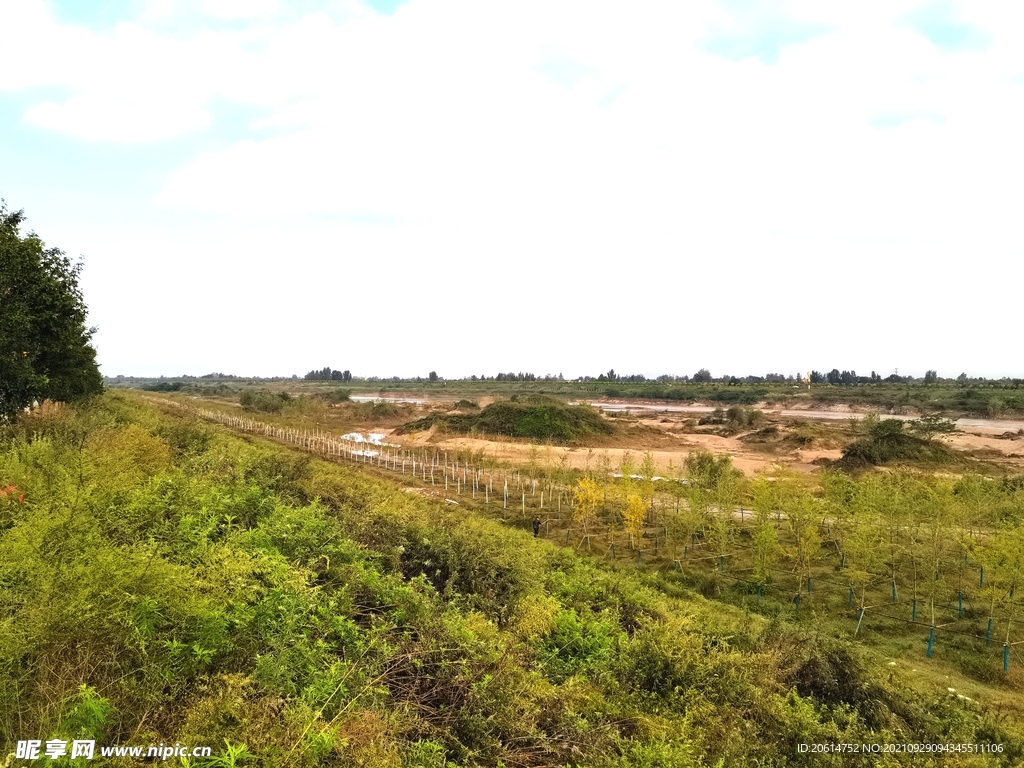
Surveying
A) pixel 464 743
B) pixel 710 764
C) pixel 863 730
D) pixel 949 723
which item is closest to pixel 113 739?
pixel 464 743

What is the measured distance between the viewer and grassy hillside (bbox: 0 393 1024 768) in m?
3.72

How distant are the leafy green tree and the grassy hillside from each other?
27.4ft

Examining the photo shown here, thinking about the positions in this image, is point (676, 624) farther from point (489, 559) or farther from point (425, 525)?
point (425, 525)

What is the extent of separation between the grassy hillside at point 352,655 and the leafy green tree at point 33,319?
27.4ft

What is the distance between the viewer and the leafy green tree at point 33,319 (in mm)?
15391

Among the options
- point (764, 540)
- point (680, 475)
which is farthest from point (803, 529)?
point (680, 475)

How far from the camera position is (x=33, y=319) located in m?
16.3

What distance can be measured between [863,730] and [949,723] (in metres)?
1.57

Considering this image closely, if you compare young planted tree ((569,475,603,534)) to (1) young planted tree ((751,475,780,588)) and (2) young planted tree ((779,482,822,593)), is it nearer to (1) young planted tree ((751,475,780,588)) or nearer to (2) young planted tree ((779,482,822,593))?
(1) young planted tree ((751,475,780,588))

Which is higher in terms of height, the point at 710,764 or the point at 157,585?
the point at 157,585

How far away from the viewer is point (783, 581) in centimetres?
1816

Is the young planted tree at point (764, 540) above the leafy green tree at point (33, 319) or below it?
below

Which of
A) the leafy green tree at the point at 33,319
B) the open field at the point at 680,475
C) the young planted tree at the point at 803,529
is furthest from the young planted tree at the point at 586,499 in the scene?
the leafy green tree at the point at 33,319

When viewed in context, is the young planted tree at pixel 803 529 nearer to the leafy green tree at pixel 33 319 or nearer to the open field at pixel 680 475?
the open field at pixel 680 475
